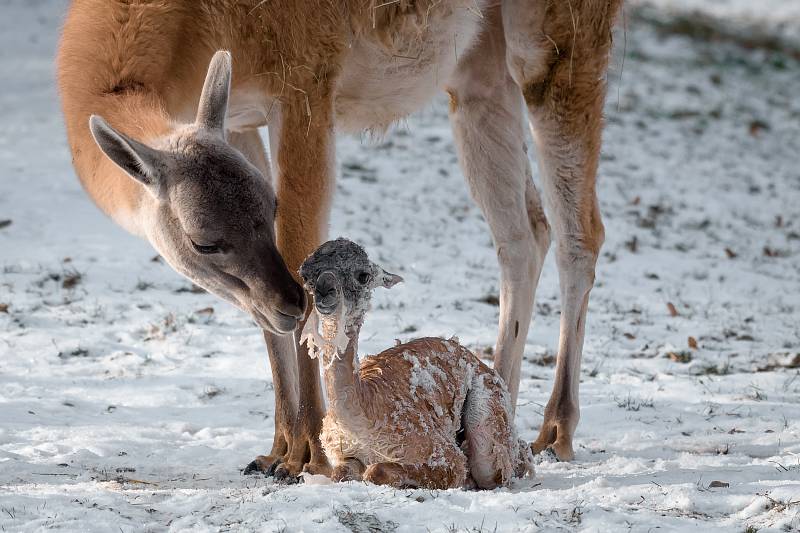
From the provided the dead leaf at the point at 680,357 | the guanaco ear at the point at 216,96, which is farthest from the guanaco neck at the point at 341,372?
the dead leaf at the point at 680,357

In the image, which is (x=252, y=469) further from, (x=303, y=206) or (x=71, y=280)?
(x=71, y=280)

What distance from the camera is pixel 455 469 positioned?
12.3 ft

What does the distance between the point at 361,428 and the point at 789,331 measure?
4530 mm

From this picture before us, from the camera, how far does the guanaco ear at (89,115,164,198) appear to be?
347 cm

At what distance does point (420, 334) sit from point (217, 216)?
302 centimetres

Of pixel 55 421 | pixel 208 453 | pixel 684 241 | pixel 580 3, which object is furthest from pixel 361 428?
pixel 684 241

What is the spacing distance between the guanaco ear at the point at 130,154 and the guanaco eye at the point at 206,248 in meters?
0.24

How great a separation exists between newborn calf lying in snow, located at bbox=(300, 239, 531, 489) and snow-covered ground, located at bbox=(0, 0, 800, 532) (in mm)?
253

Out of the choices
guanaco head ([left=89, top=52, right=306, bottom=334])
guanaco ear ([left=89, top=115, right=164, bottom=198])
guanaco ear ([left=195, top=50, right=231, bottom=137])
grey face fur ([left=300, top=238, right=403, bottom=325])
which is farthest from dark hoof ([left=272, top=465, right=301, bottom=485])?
guanaco ear ([left=195, top=50, right=231, bottom=137])

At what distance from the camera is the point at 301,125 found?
4434mm

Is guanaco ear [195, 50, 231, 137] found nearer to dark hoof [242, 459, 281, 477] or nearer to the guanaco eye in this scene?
the guanaco eye

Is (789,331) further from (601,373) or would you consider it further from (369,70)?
(369,70)

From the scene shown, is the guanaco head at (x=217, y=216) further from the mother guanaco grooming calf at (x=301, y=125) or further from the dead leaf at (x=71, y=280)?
the dead leaf at (x=71, y=280)

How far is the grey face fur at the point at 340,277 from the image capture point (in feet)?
10.9
